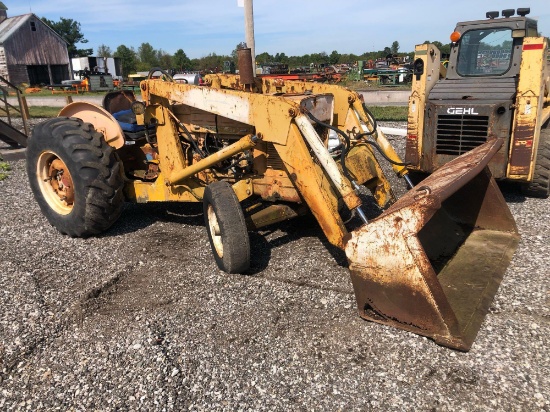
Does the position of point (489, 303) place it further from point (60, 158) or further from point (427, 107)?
point (60, 158)

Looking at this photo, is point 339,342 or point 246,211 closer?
point 339,342

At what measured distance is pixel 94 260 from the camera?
5.03 meters

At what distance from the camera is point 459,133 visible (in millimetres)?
6391

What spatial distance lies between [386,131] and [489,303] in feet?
26.4

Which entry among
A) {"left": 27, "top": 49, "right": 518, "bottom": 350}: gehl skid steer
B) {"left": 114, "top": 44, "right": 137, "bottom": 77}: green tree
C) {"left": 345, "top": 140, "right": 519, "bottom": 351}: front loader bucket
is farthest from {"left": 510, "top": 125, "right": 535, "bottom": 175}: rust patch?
{"left": 114, "top": 44, "right": 137, "bottom": 77}: green tree

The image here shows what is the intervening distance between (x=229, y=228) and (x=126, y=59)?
6692cm

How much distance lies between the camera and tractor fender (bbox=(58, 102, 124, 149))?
5.58 metres

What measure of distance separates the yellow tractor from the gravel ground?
145cm

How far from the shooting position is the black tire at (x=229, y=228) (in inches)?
169

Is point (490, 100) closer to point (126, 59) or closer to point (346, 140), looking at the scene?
point (346, 140)

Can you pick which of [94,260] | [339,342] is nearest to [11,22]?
[94,260]

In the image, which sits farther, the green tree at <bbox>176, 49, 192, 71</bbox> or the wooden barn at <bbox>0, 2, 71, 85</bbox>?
the green tree at <bbox>176, 49, 192, 71</bbox>

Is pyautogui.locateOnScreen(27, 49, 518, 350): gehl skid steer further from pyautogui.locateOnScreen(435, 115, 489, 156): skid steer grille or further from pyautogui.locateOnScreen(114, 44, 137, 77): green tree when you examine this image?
pyautogui.locateOnScreen(114, 44, 137, 77): green tree

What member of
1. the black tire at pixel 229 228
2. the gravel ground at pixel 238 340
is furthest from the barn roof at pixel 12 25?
the black tire at pixel 229 228
